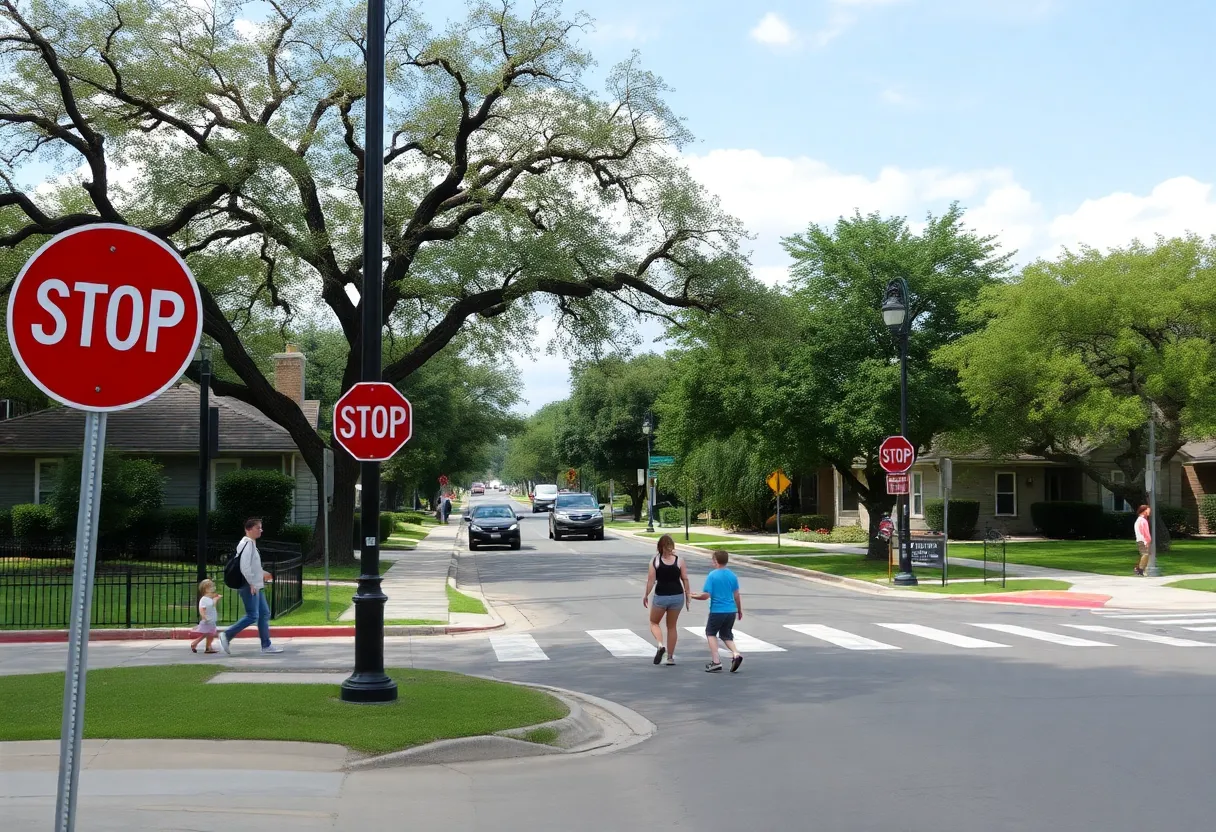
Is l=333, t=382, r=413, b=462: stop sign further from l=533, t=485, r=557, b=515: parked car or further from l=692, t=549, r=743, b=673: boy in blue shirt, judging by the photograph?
l=533, t=485, r=557, b=515: parked car

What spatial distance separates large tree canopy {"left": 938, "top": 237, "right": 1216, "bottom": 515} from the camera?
2809 centimetres

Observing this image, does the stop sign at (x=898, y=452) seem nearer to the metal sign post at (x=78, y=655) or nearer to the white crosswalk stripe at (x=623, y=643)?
the white crosswalk stripe at (x=623, y=643)

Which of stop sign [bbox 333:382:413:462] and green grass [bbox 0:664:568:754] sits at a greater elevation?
stop sign [bbox 333:382:413:462]

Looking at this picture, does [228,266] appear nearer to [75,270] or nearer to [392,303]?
[392,303]

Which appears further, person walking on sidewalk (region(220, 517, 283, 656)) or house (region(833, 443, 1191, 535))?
house (region(833, 443, 1191, 535))

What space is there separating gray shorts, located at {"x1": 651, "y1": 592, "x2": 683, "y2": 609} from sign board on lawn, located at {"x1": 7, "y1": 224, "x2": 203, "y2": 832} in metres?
9.88

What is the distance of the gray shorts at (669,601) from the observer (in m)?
13.6

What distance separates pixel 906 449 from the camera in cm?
2509

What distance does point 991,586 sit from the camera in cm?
2541

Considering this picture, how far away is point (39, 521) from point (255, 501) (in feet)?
17.8

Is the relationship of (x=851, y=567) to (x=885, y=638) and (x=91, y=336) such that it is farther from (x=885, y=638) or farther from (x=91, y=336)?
(x=91, y=336)

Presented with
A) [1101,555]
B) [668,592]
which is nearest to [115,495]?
[668,592]

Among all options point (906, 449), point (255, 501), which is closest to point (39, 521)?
point (255, 501)

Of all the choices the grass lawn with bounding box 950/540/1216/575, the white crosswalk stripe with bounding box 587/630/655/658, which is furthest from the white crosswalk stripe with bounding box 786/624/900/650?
the grass lawn with bounding box 950/540/1216/575
